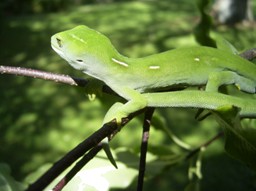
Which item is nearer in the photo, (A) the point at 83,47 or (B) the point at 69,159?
(B) the point at 69,159

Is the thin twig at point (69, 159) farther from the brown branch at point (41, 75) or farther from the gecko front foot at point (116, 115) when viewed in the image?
the brown branch at point (41, 75)

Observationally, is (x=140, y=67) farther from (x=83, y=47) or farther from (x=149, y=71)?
(x=83, y=47)

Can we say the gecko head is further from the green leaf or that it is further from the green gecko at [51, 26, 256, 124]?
the green leaf

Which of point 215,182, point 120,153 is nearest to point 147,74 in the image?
point 120,153

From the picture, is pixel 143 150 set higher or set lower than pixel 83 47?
lower

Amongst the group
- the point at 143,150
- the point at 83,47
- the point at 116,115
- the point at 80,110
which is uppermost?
the point at 83,47

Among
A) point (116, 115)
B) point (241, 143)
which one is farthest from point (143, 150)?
point (241, 143)

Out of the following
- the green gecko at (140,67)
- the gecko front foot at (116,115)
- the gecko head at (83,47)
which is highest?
the gecko head at (83,47)

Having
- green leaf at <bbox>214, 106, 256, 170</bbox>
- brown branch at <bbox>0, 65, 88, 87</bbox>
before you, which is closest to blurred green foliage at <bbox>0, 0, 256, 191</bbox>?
brown branch at <bbox>0, 65, 88, 87</bbox>

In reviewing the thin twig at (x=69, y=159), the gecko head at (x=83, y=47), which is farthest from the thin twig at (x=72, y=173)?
the gecko head at (x=83, y=47)
